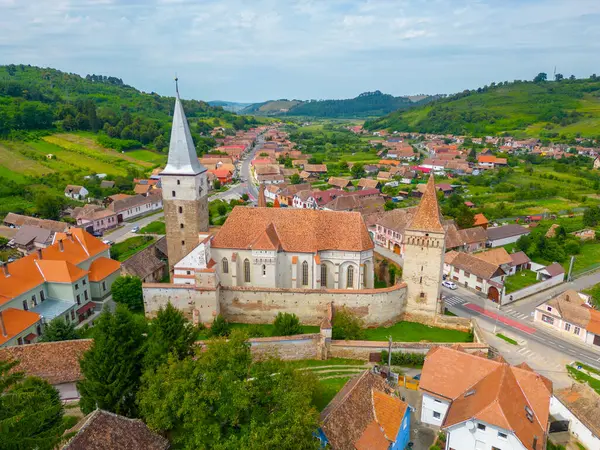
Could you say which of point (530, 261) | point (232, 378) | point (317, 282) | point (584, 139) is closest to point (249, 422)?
point (232, 378)

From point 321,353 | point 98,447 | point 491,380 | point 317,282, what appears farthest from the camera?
point 317,282

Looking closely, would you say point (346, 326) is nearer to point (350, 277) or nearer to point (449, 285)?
point (350, 277)

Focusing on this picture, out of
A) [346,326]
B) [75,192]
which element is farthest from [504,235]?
[75,192]

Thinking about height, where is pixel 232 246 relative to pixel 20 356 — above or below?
above

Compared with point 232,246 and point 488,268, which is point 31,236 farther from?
point 488,268

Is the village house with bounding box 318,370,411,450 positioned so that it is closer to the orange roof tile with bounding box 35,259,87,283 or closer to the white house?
the white house
